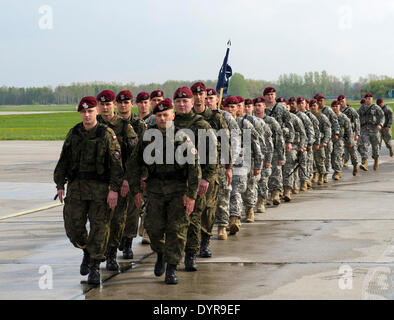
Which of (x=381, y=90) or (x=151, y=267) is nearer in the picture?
(x=151, y=267)

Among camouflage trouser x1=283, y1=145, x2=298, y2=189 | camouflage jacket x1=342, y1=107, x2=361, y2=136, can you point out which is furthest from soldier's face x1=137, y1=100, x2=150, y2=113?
camouflage jacket x1=342, y1=107, x2=361, y2=136

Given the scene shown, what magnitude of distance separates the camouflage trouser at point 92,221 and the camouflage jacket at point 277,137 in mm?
5939

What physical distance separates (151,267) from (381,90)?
19070 cm

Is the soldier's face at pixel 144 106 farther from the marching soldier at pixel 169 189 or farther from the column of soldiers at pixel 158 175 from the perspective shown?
the marching soldier at pixel 169 189

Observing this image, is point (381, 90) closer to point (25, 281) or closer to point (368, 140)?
point (368, 140)

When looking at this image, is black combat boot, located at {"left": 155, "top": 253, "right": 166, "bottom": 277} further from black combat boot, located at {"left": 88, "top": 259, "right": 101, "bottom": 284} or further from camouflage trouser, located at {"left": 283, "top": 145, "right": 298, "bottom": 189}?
camouflage trouser, located at {"left": 283, "top": 145, "right": 298, "bottom": 189}

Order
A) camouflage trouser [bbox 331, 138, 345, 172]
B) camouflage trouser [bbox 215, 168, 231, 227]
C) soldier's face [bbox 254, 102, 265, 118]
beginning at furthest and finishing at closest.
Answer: camouflage trouser [bbox 331, 138, 345, 172]
soldier's face [bbox 254, 102, 265, 118]
camouflage trouser [bbox 215, 168, 231, 227]

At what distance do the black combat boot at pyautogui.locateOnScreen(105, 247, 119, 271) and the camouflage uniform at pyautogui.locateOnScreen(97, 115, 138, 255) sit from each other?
0.07 metres

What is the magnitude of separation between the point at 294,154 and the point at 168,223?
7451mm

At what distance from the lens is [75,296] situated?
268 inches

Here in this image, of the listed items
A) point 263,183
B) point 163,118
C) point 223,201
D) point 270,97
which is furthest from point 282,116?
point 163,118

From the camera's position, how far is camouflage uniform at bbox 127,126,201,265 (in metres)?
7.28
